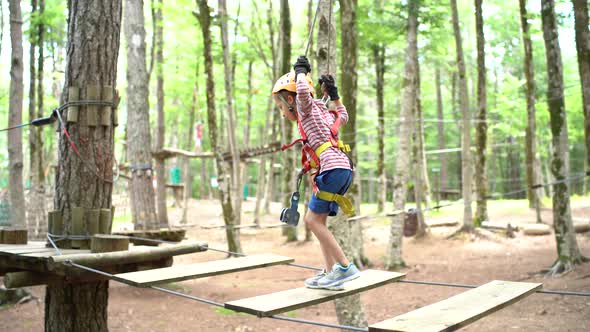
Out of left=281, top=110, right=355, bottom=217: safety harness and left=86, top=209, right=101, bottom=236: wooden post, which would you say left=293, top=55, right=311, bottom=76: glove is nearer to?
left=281, top=110, right=355, bottom=217: safety harness

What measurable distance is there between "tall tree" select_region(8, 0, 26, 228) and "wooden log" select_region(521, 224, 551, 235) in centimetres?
1090

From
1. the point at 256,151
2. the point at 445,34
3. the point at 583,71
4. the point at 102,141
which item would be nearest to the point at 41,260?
the point at 102,141

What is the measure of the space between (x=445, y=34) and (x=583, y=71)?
8.05 metres

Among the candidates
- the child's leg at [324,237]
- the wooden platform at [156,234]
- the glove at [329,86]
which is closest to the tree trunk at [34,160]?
the wooden platform at [156,234]

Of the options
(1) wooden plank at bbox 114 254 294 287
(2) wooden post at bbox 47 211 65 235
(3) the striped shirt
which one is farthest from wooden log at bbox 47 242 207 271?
(3) the striped shirt

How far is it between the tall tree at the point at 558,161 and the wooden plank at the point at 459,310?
5.79m

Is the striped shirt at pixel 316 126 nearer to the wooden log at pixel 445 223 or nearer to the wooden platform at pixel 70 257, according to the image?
the wooden platform at pixel 70 257

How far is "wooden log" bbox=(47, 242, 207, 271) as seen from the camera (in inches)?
136

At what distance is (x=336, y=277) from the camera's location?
115 inches

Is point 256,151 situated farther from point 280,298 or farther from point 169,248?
point 280,298

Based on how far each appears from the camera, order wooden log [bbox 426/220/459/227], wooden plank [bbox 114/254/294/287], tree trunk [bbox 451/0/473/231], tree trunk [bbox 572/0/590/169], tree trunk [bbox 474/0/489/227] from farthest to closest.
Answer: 1. wooden log [bbox 426/220/459/227]
2. tree trunk [bbox 474/0/489/227]
3. tree trunk [bbox 451/0/473/231]
4. tree trunk [bbox 572/0/590/169]
5. wooden plank [bbox 114/254/294/287]

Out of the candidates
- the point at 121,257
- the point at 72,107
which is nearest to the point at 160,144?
the point at 72,107

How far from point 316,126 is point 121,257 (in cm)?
184

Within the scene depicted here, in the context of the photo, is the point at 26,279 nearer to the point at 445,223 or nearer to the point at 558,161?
the point at 558,161
